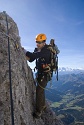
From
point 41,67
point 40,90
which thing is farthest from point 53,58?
point 40,90

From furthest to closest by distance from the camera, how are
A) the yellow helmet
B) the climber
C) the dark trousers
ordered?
the yellow helmet
the dark trousers
the climber

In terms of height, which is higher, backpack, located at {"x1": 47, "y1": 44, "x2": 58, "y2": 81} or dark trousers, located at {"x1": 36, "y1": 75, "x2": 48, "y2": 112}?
backpack, located at {"x1": 47, "y1": 44, "x2": 58, "y2": 81}

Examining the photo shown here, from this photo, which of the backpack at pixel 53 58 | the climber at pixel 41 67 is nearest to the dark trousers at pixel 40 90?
the climber at pixel 41 67

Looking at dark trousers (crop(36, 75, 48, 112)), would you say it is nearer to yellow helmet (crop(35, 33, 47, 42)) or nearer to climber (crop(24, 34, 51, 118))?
climber (crop(24, 34, 51, 118))

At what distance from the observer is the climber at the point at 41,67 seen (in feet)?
38.2

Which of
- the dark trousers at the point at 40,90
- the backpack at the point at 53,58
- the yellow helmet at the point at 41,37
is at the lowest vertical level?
the dark trousers at the point at 40,90

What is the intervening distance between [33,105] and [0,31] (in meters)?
5.23

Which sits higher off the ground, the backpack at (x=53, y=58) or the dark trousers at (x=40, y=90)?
the backpack at (x=53, y=58)

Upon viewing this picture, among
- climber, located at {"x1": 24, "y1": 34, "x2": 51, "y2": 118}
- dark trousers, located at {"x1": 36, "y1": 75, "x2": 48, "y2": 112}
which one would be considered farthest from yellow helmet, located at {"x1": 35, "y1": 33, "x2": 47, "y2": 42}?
dark trousers, located at {"x1": 36, "y1": 75, "x2": 48, "y2": 112}

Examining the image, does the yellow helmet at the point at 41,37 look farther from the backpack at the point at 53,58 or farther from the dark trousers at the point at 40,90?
the dark trousers at the point at 40,90

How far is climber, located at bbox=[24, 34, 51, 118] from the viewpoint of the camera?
1165cm

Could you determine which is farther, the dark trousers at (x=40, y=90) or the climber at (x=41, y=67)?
the dark trousers at (x=40, y=90)

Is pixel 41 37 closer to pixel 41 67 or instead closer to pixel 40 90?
pixel 41 67

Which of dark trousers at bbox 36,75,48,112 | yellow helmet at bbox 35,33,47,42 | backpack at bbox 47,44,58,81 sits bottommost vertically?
dark trousers at bbox 36,75,48,112
